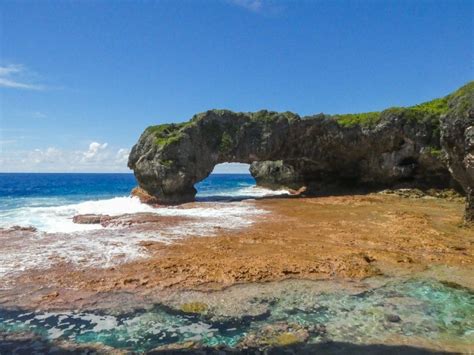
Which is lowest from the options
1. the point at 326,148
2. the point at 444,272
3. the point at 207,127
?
the point at 444,272

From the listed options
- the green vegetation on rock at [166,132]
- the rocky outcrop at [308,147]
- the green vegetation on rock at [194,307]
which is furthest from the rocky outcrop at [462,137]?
the green vegetation on rock at [166,132]

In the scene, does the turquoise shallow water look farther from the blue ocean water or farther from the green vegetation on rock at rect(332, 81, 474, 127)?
the blue ocean water

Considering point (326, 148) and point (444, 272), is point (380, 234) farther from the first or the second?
point (326, 148)

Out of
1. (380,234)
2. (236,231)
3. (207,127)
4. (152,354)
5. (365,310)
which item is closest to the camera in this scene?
(152,354)

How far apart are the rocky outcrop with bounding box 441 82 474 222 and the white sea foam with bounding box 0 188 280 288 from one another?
10373 mm

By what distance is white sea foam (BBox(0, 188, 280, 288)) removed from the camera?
12.6 meters

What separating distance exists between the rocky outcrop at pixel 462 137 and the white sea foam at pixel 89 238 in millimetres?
10373

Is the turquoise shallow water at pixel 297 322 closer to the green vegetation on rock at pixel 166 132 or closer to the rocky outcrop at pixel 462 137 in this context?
the rocky outcrop at pixel 462 137

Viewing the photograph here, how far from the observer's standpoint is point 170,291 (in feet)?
32.0

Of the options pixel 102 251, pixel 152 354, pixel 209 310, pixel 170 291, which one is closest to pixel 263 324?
pixel 209 310

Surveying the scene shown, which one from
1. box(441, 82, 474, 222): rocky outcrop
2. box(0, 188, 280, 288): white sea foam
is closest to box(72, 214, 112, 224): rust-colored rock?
box(0, 188, 280, 288): white sea foam

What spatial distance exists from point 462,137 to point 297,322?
12.9 metres

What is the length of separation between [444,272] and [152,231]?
12.2 m

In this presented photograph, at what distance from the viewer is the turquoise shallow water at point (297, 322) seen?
721cm
